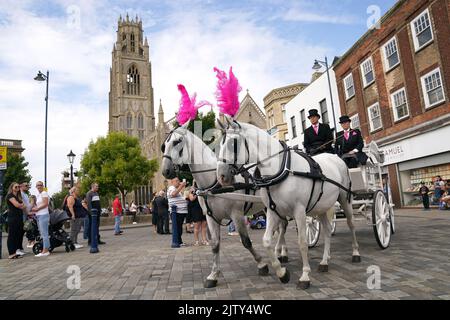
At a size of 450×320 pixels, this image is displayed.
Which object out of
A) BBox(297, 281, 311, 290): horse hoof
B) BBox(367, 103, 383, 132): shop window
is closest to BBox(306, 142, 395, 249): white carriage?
BBox(297, 281, 311, 290): horse hoof

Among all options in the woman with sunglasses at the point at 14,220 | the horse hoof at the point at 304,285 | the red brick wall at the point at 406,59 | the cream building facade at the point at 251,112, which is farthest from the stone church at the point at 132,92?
the horse hoof at the point at 304,285

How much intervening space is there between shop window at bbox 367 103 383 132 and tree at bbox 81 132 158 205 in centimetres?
3500

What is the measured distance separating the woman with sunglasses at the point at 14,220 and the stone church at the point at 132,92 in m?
64.0

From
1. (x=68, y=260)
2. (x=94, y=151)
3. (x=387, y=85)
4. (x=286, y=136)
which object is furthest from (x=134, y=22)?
(x=68, y=260)

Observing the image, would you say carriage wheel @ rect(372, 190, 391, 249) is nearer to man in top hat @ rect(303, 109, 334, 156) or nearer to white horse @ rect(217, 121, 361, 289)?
man in top hat @ rect(303, 109, 334, 156)

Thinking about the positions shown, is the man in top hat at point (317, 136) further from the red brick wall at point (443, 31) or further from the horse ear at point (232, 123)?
the red brick wall at point (443, 31)

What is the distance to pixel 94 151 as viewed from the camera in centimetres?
4766

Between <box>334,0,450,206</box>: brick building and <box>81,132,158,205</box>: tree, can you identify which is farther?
<box>81,132,158,205</box>: tree

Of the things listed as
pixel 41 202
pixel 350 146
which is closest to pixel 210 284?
pixel 350 146

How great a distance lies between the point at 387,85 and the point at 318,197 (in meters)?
16.7

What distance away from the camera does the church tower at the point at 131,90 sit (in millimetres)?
76000

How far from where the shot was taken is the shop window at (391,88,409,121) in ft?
56.5

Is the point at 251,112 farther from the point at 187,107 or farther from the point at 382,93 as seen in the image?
the point at 187,107

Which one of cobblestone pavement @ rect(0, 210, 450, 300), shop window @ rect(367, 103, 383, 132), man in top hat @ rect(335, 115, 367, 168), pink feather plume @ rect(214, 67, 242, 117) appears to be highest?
shop window @ rect(367, 103, 383, 132)
